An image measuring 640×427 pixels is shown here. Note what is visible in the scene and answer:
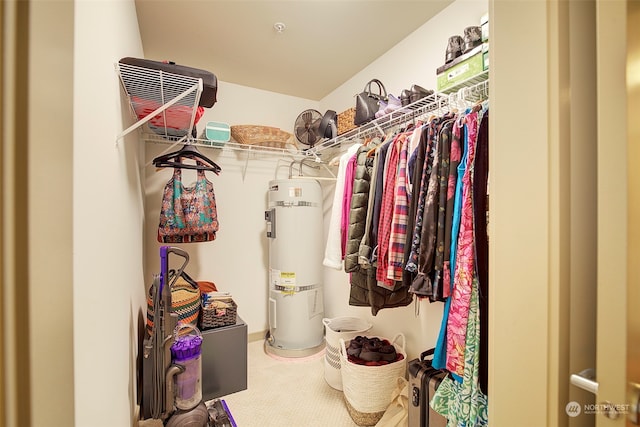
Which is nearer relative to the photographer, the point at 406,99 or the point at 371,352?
the point at 406,99

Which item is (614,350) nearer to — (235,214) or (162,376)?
(162,376)

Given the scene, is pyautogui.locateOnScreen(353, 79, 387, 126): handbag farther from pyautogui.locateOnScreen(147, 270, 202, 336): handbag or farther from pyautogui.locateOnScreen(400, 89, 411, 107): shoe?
pyautogui.locateOnScreen(147, 270, 202, 336): handbag

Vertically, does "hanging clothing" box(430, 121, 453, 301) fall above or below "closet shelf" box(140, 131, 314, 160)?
below

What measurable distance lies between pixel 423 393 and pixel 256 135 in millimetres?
2193

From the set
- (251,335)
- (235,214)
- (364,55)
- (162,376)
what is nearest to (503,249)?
(162,376)

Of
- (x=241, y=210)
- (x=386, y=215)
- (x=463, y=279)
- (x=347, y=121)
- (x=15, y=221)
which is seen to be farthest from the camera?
(x=241, y=210)

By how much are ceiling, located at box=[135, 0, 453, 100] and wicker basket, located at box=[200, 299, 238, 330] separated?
1928mm

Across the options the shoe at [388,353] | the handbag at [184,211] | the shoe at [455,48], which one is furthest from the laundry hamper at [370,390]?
the shoe at [455,48]

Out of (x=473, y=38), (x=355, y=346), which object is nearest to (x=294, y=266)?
(x=355, y=346)

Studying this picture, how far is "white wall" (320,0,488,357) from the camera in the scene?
1.63 metres

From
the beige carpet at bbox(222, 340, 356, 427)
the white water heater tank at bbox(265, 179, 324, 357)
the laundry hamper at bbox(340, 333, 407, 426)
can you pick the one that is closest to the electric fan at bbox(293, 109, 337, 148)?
the white water heater tank at bbox(265, 179, 324, 357)

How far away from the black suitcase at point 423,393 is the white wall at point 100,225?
1255mm

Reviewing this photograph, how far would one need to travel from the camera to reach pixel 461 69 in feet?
4.25

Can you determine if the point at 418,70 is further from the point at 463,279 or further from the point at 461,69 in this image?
the point at 463,279
